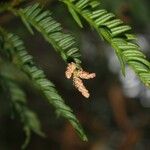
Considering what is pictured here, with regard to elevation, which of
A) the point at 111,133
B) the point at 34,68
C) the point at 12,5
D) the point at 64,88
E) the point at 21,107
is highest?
the point at 12,5

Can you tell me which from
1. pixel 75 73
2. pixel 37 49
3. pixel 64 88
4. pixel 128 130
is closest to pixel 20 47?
pixel 75 73

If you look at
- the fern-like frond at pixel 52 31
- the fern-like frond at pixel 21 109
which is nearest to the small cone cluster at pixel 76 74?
the fern-like frond at pixel 52 31

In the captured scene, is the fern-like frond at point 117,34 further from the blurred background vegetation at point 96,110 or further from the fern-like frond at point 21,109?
the blurred background vegetation at point 96,110

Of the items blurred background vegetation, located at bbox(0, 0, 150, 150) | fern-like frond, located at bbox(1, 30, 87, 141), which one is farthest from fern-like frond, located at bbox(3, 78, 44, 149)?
blurred background vegetation, located at bbox(0, 0, 150, 150)

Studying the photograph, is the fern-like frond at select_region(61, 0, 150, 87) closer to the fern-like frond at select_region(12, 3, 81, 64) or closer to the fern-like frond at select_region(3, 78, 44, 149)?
the fern-like frond at select_region(12, 3, 81, 64)

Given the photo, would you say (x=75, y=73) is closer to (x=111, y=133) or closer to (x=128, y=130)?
(x=128, y=130)

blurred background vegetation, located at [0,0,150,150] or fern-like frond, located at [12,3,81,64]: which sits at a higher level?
fern-like frond, located at [12,3,81,64]
